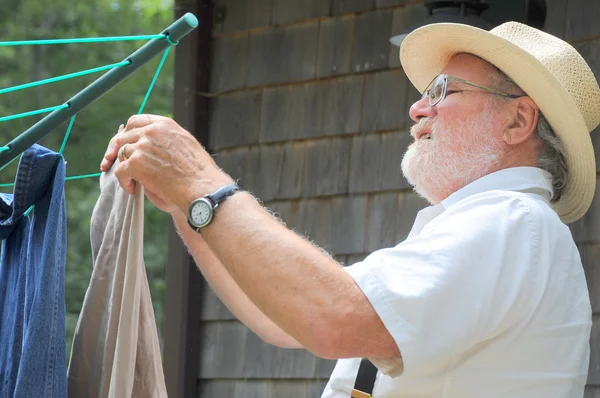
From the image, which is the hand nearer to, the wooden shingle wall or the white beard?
the white beard

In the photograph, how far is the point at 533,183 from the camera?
234cm

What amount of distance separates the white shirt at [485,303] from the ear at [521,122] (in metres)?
0.22

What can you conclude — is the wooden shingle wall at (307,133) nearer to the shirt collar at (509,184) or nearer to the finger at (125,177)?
the shirt collar at (509,184)

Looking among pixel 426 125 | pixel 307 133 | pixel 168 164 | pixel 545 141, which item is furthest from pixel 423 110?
pixel 307 133

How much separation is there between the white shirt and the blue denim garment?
591mm

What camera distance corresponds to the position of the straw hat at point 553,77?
2420 millimetres

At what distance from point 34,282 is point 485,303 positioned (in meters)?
0.88

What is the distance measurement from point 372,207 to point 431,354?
2.14m

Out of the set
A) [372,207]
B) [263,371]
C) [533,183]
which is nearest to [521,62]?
[533,183]

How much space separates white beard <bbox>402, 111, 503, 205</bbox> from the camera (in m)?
2.42

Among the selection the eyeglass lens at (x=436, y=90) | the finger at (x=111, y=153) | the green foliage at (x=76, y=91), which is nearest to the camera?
the finger at (x=111, y=153)

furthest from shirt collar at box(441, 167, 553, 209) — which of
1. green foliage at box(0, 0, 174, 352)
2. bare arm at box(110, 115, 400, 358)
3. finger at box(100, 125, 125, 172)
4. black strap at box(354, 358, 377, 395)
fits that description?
green foliage at box(0, 0, 174, 352)

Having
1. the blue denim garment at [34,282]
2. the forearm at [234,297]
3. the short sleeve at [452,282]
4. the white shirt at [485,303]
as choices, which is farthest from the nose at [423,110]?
the blue denim garment at [34,282]

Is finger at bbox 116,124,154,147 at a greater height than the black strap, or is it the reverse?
finger at bbox 116,124,154,147
